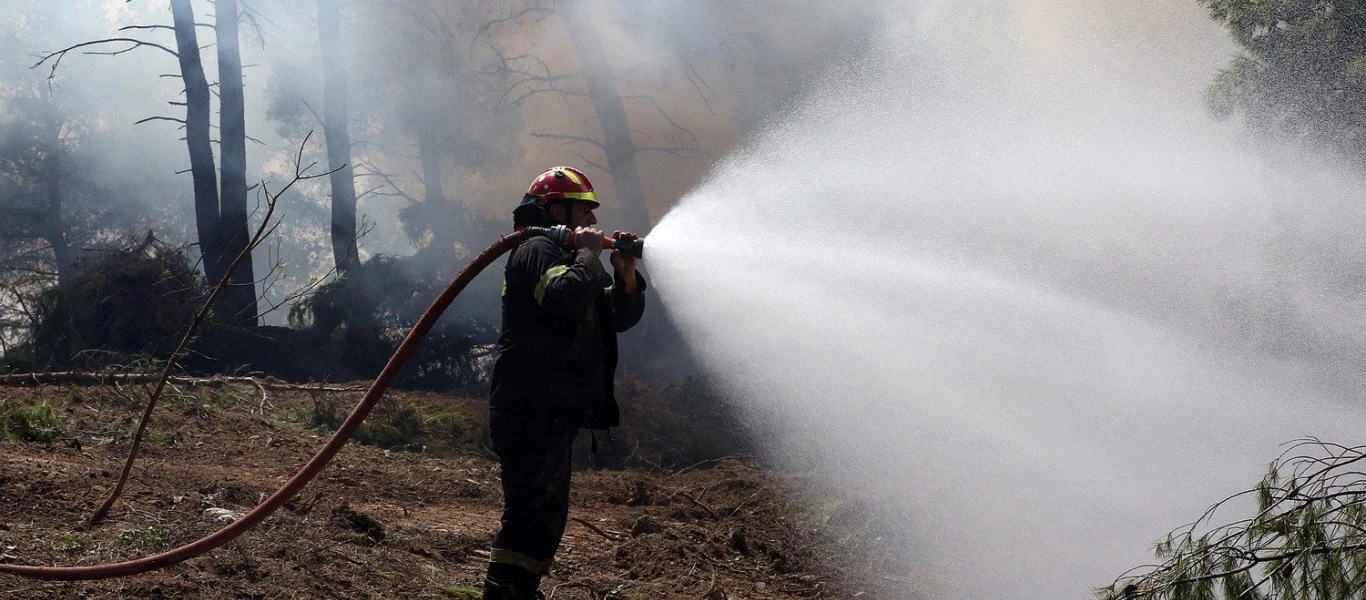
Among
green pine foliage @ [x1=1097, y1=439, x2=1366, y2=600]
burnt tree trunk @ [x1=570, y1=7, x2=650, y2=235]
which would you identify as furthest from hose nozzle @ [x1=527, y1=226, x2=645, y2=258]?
burnt tree trunk @ [x1=570, y1=7, x2=650, y2=235]

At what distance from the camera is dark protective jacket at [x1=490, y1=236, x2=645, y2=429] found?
14.0 ft

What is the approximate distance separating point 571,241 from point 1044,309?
5.88 metres

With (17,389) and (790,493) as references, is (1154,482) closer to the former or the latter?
(790,493)

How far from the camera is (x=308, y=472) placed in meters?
4.57

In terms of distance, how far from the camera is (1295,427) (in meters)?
7.81

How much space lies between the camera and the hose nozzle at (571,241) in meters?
4.60

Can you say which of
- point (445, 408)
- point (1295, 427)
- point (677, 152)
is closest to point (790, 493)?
point (1295, 427)

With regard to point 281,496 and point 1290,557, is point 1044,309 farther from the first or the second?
point 281,496

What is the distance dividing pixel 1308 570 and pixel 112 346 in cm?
1270

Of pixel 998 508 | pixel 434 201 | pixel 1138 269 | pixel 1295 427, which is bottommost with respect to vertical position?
pixel 998 508

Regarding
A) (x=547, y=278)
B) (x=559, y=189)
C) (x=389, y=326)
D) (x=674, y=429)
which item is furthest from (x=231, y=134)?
(x=547, y=278)

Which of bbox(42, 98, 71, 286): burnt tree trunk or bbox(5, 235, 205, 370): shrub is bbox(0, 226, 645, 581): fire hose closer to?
bbox(5, 235, 205, 370): shrub

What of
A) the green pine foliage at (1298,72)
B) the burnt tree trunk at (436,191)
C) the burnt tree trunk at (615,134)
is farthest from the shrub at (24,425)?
the burnt tree trunk at (436,191)

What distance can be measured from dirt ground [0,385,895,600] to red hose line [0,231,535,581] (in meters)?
0.12
